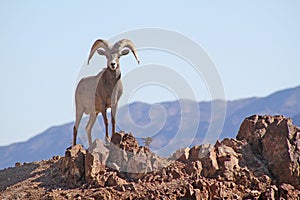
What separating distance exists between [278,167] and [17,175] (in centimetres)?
761

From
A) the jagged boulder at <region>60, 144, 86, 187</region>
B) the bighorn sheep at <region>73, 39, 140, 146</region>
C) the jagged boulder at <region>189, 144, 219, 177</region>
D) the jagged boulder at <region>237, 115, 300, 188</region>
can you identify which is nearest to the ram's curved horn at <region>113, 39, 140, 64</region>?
the bighorn sheep at <region>73, 39, 140, 146</region>

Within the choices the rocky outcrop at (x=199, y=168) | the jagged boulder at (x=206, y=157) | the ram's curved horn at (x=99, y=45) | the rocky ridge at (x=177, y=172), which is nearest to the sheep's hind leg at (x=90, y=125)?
the ram's curved horn at (x=99, y=45)

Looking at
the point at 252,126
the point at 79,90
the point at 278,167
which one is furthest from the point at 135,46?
the point at 278,167

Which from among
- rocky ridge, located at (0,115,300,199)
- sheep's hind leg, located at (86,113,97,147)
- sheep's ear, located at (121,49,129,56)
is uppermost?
sheep's ear, located at (121,49,129,56)

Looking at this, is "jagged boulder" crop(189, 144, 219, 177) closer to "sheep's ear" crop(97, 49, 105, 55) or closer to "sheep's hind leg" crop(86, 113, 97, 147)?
"sheep's ear" crop(97, 49, 105, 55)

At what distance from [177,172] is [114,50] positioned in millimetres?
4806

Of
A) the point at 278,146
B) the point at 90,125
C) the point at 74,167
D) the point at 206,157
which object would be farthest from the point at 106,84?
the point at 278,146

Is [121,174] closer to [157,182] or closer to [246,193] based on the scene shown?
[157,182]

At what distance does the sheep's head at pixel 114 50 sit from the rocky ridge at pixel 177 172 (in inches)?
99.7

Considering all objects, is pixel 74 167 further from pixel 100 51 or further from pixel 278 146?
pixel 278 146

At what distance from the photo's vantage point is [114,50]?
972 inches

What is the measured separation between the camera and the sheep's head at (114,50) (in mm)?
24375

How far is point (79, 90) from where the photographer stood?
26.8 metres

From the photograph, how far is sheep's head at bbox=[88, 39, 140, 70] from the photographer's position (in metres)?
24.4
